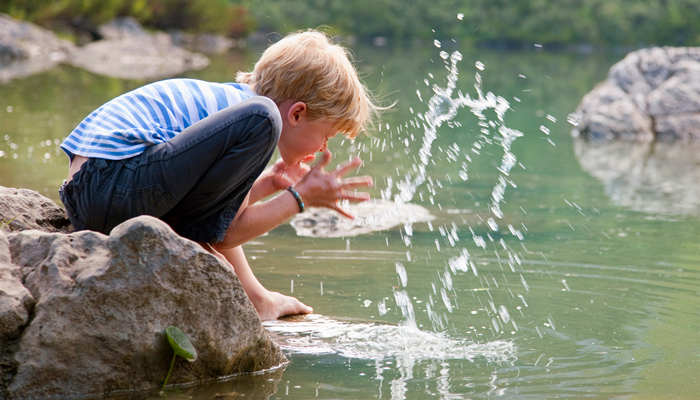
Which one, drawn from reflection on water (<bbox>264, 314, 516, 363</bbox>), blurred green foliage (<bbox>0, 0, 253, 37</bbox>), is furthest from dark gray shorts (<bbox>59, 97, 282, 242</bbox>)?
blurred green foliage (<bbox>0, 0, 253, 37</bbox>)

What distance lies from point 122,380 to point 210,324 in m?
0.27

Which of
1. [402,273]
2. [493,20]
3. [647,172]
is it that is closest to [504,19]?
[493,20]

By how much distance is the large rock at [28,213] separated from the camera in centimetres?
297

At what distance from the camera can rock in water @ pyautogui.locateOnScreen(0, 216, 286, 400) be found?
2.35m

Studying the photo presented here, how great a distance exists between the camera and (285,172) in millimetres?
3281

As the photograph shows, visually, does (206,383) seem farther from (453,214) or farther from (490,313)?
(453,214)

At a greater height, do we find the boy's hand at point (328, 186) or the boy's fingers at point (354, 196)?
the boy's hand at point (328, 186)

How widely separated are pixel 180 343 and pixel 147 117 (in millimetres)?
744

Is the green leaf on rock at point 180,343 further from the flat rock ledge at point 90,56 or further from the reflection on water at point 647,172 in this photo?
the flat rock ledge at point 90,56

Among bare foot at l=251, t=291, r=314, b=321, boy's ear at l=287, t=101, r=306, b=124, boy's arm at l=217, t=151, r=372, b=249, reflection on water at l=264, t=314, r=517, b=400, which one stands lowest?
reflection on water at l=264, t=314, r=517, b=400

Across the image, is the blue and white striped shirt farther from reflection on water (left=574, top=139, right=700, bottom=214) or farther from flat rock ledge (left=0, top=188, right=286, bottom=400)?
reflection on water (left=574, top=139, right=700, bottom=214)

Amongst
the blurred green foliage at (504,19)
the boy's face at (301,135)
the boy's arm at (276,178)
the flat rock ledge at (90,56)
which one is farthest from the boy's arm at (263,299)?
the blurred green foliage at (504,19)

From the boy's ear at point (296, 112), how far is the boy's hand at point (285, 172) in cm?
24

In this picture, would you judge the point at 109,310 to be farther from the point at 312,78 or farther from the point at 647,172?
the point at 647,172
